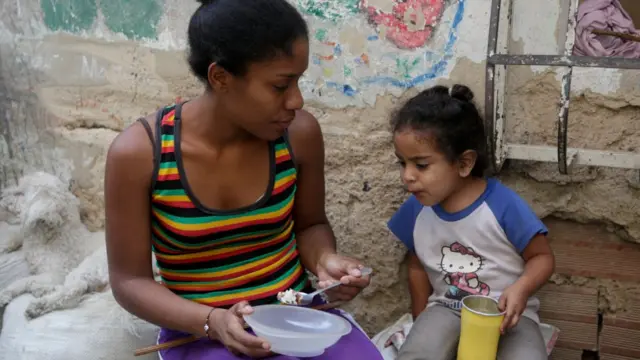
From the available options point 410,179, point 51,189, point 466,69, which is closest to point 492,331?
point 410,179

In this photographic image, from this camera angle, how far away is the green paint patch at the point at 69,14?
2350 millimetres

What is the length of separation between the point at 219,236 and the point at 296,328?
28 centimetres

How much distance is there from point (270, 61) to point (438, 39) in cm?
68

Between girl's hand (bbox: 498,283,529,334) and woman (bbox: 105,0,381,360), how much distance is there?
1.05ft

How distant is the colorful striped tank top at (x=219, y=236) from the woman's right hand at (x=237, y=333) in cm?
20

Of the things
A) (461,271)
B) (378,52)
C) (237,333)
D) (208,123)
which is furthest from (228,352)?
(378,52)

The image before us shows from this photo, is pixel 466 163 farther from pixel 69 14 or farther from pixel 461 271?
pixel 69 14

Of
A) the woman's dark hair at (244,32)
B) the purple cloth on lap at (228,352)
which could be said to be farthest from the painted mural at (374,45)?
the purple cloth on lap at (228,352)

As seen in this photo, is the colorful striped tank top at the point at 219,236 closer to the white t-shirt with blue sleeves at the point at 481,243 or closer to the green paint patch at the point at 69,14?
the white t-shirt with blue sleeves at the point at 481,243

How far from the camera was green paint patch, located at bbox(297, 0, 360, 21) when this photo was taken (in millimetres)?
2027

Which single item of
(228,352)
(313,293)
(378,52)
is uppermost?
(378,52)

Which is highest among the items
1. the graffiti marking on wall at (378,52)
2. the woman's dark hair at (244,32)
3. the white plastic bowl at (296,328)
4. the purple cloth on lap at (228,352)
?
the woman's dark hair at (244,32)

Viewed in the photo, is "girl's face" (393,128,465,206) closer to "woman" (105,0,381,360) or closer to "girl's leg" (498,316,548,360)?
"woman" (105,0,381,360)

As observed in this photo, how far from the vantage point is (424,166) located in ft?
5.75
